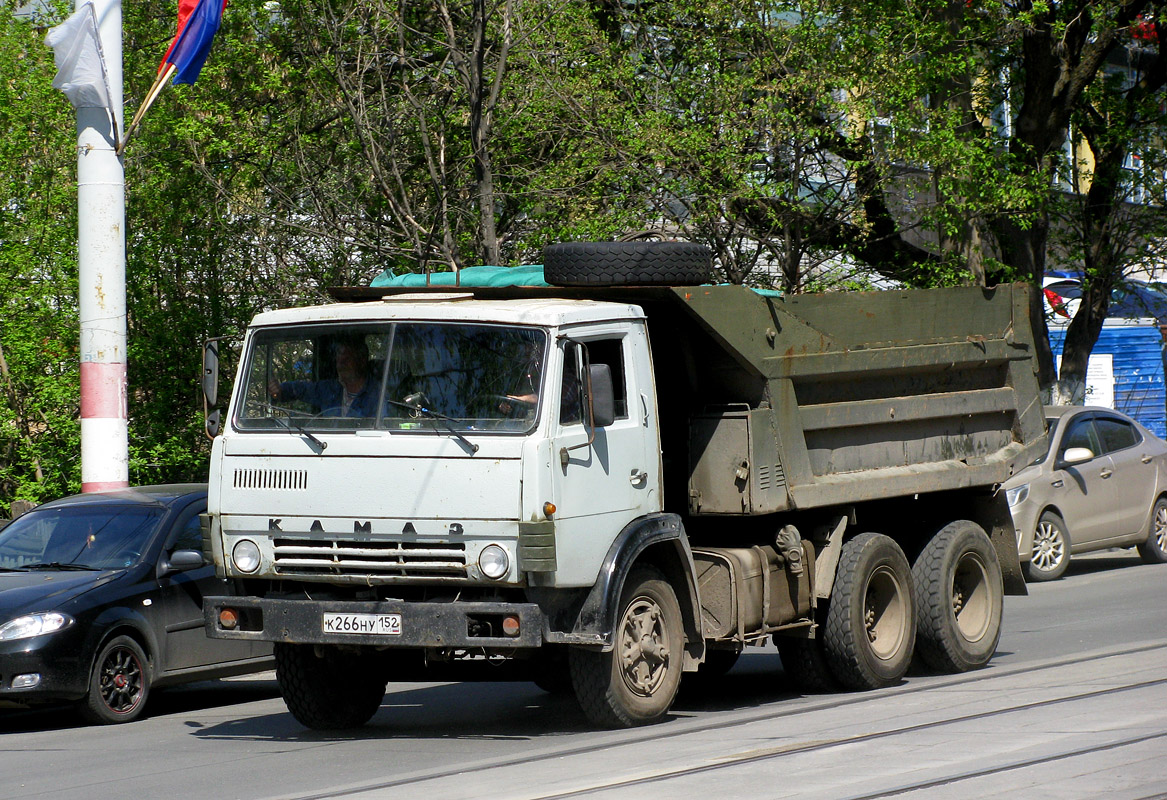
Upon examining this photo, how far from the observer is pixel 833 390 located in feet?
31.2

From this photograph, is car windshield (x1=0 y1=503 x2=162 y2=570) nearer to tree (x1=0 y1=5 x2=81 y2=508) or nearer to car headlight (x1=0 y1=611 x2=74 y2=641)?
car headlight (x1=0 y1=611 x2=74 y2=641)

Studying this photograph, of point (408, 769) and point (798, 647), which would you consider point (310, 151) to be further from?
point (408, 769)

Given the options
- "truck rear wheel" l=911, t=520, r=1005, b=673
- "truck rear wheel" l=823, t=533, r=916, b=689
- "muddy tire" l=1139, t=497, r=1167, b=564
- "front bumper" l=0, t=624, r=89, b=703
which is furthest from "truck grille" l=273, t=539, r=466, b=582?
"muddy tire" l=1139, t=497, r=1167, b=564

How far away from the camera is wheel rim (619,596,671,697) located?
318 inches

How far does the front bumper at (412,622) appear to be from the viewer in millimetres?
7516

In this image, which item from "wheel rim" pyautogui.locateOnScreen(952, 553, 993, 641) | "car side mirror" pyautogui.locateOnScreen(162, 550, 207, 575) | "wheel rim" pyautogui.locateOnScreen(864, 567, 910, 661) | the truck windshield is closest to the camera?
the truck windshield

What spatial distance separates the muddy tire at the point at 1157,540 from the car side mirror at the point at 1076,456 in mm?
2262

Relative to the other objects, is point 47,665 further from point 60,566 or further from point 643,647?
point 643,647

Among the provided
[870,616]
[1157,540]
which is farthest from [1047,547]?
[870,616]

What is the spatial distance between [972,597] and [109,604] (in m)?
5.87

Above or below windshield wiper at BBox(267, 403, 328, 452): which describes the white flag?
above

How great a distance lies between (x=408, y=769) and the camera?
24.0 ft

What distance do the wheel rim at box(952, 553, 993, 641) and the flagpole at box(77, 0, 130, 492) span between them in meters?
6.84

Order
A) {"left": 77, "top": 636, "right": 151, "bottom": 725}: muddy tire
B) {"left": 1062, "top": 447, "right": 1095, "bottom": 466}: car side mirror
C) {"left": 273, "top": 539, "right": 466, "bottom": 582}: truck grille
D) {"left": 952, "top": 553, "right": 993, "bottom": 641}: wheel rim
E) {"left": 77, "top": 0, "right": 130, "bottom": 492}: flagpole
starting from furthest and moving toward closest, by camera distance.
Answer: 1. {"left": 1062, "top": 447, "right": 1095, "bottom": 466}: car side mirror
2. {"left": 77, "top": 0, "right": 130, "bottom": 492}: flagpole
3. {"left": 952, "top": 553, "right": 993, "bottom": 641}: wheel rim
4. {"left": 77, "top": 636, "right": 151, "bottom": 725}: muddy tire
5. {"left": 273, "top": 539, "right": 466, "bottom": 582}: truck grille
